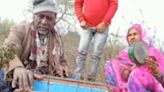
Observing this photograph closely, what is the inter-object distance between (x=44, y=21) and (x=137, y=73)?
1.23 meters

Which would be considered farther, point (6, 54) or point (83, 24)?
point (83, 24)

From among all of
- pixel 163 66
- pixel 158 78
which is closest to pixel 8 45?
pixel 158 78

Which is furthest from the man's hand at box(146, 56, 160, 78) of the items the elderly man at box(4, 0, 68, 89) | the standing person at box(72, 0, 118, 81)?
the standing person at box(72, 0, 118, 81)

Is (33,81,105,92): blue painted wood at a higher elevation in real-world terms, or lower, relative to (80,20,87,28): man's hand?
lower

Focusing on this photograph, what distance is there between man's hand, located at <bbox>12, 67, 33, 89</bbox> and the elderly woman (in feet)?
3.93

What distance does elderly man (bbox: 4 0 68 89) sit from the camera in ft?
18.0

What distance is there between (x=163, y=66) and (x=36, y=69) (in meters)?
1.68

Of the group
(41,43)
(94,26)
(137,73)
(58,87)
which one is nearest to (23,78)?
(58,87)

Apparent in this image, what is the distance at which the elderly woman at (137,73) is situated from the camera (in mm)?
5871

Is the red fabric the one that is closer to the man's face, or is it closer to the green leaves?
the man's face

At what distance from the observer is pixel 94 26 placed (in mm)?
8070

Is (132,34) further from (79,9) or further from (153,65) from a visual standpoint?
(153,65)

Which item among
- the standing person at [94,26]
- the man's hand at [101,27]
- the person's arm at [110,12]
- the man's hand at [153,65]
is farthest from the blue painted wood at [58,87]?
the person's arm at [110,12]

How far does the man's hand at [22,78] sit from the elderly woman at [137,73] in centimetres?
120
